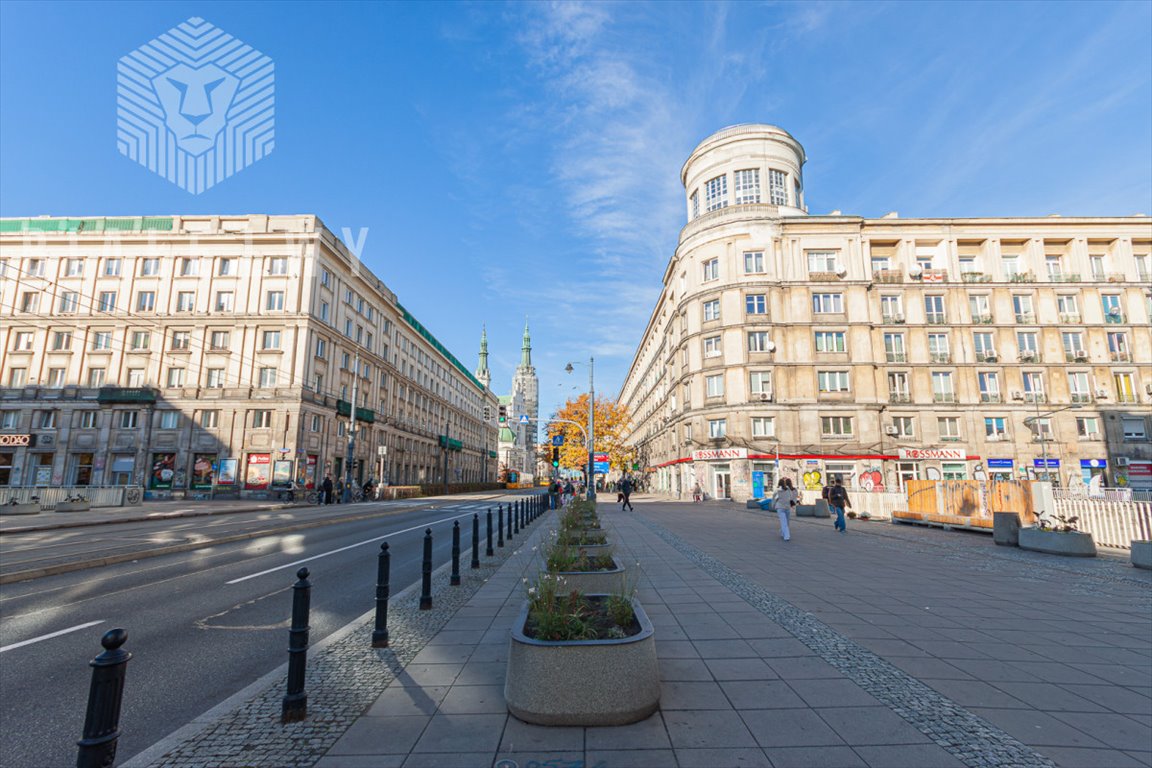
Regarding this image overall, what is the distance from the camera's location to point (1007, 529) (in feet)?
45.2

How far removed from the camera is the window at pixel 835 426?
128 feet

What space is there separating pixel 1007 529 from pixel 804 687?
13321 mm

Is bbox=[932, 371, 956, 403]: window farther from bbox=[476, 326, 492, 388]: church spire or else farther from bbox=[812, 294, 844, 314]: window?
bbox=[476, 326, 492, 388]: church spire

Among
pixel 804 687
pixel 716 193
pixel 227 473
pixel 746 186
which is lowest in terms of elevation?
pixel 804 687

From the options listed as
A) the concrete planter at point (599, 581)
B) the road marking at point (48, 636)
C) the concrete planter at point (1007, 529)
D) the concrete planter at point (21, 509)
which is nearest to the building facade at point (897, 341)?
the concrete planter at point (1007, 529)

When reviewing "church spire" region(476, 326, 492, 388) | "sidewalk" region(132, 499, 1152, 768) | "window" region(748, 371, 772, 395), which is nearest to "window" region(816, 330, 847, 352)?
"window" region(748, 371, 772, 395)

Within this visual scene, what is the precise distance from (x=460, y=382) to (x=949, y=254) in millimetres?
69582

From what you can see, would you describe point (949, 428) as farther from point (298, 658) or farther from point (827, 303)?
Result: point (298, 658)

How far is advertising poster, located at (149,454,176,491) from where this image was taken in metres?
37.5

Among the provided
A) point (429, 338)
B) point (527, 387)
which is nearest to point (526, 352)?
point (527, 387)

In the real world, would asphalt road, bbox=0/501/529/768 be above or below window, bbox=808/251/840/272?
below

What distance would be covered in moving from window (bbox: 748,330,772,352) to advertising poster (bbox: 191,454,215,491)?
39967 mm

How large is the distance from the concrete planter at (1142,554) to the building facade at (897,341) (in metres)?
27.4

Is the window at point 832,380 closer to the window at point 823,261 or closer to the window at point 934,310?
the window at point 823,261
